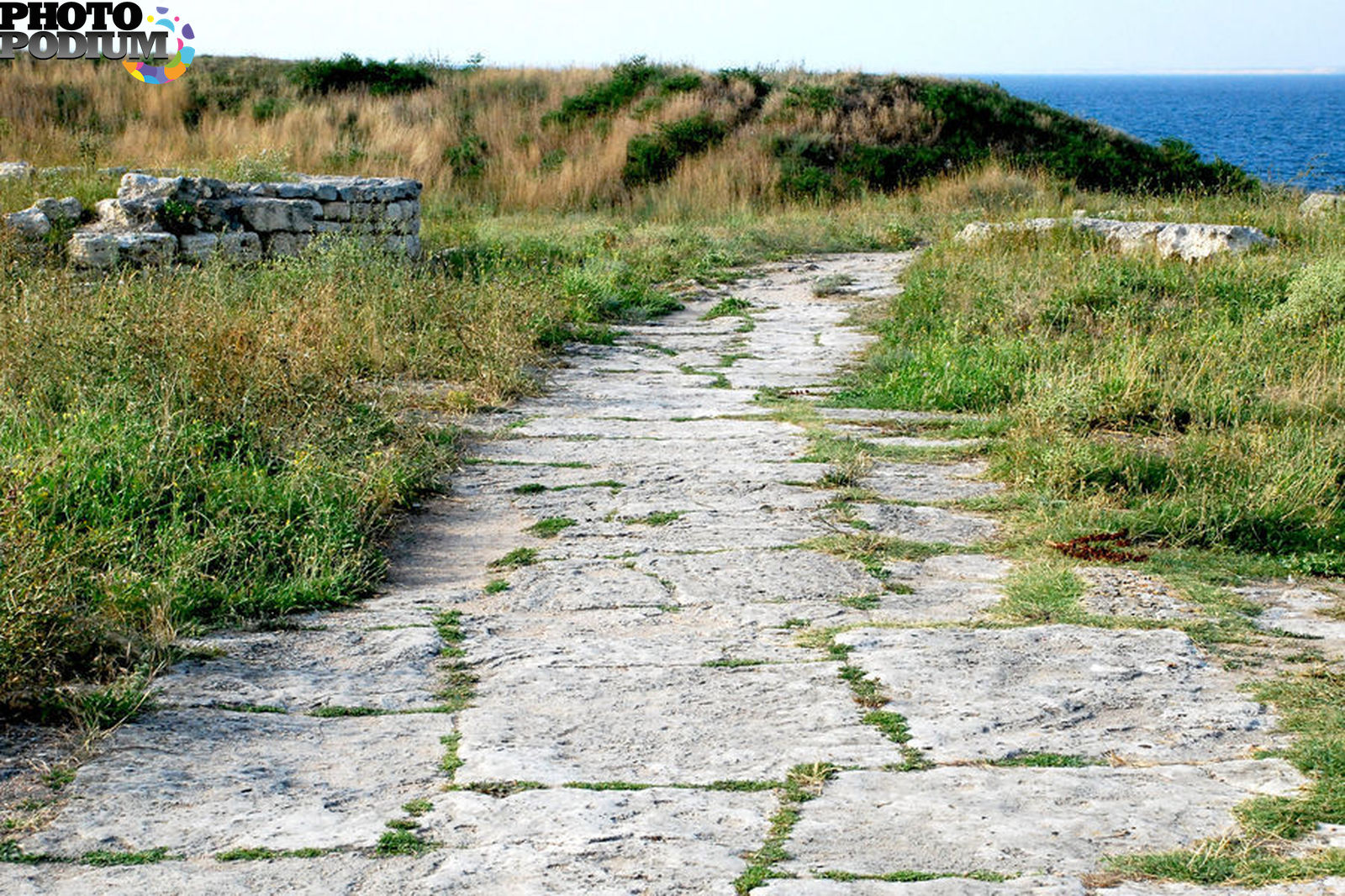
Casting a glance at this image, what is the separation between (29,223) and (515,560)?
23.4ft

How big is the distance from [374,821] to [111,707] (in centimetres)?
91

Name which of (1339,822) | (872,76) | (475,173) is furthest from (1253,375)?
(872,76)

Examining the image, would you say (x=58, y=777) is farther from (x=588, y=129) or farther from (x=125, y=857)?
(x=588, y=129)

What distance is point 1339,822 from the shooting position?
107 inches

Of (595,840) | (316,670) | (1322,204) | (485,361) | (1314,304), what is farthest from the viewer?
(1322,204)

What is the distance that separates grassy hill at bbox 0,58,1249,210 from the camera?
17406mm

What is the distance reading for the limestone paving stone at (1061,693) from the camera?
3197mm

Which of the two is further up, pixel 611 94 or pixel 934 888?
pixel 611 94

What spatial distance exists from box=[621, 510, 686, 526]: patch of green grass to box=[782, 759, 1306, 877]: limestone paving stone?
7.40 feet

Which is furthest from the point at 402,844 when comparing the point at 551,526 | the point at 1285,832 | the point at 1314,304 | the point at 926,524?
the point at 1314,304

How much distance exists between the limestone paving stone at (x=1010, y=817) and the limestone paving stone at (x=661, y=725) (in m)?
0.20

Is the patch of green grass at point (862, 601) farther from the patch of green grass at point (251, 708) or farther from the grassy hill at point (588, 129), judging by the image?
the grassy hill at point (588, 129)

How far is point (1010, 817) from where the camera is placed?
2770 mm

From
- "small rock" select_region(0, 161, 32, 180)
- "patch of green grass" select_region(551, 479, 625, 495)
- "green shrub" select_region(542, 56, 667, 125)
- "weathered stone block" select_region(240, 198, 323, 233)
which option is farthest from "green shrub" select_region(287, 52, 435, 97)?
"patch of green grass" select_region(551, 479, 625, 495)
